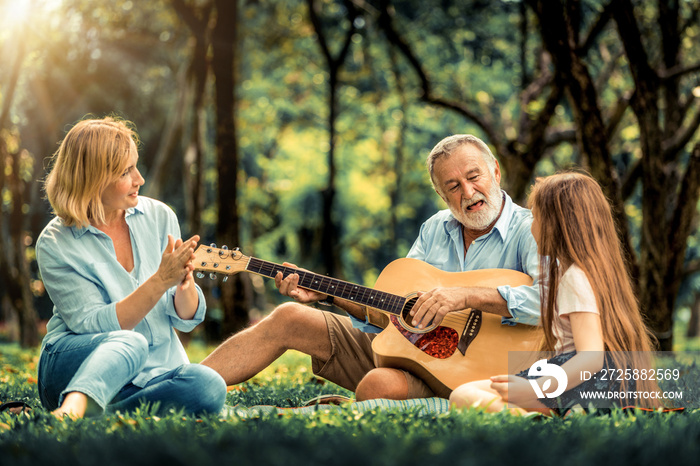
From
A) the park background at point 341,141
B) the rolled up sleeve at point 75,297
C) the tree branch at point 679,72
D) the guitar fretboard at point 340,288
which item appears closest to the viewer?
the park background at point 341,141

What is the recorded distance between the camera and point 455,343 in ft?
13.0

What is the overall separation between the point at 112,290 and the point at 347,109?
15.6 meters

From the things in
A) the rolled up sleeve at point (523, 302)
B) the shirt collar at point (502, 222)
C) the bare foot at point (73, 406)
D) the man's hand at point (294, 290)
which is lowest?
the bare foot at point (73, 406)

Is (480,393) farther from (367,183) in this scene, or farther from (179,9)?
(367,183)

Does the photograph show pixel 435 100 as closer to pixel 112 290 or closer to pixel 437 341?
pixel 437 341

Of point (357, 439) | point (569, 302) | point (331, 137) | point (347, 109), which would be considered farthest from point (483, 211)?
point (347, 109)

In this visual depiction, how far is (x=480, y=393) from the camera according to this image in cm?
331

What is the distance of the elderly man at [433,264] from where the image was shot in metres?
4.21

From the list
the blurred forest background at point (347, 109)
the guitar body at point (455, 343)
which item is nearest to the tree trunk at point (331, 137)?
the blurred forest background at point (347, 109)

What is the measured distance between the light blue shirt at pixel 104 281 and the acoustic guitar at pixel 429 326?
31 cm

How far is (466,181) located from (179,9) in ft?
25.7

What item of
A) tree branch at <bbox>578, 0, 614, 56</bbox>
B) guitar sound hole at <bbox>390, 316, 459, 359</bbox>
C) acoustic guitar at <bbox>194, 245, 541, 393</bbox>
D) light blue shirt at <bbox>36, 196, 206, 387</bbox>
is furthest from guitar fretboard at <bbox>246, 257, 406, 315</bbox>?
tree branch at <bbox>578, 0, 614, 56</bbox>

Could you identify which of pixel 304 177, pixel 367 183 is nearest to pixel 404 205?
pixel 367 183

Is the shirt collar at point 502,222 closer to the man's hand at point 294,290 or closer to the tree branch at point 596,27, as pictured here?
the man's hand at point 294,290
